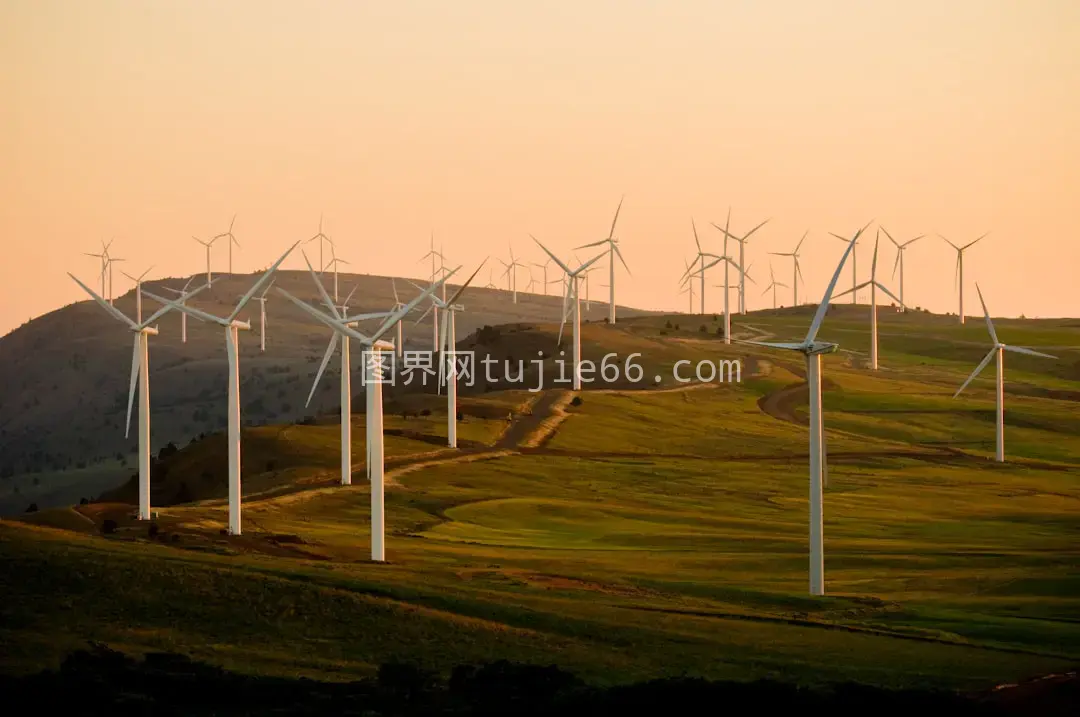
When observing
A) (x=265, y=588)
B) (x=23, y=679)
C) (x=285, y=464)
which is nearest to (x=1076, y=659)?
(x=265, y=588)

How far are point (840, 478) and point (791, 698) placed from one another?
9122cm

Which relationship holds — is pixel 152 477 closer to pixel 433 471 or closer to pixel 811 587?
pixel 433 471

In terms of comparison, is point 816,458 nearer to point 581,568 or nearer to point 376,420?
point 581,568

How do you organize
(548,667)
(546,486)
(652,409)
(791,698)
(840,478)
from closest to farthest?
(791,698)
(548,667)
(546,486)
(840,478)
(652,409)

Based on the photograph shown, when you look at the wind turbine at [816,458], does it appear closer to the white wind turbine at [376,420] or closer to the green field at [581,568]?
the green field at [581,568]

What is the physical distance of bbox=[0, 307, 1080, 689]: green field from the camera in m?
58.8

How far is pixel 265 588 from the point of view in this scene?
216 feet

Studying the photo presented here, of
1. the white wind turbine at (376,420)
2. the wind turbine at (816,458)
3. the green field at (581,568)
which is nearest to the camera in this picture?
the green field at (581,568)

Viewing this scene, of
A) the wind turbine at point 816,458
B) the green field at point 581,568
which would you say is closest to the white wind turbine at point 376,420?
the green field at point 581,568

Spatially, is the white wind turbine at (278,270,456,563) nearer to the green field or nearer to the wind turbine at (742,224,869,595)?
the green field

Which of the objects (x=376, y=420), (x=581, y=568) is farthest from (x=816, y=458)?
(x=376, y=420)

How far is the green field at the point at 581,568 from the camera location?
58.8 metres

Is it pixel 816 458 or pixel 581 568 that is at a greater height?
pixel 816 458

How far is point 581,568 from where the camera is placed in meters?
83.7
